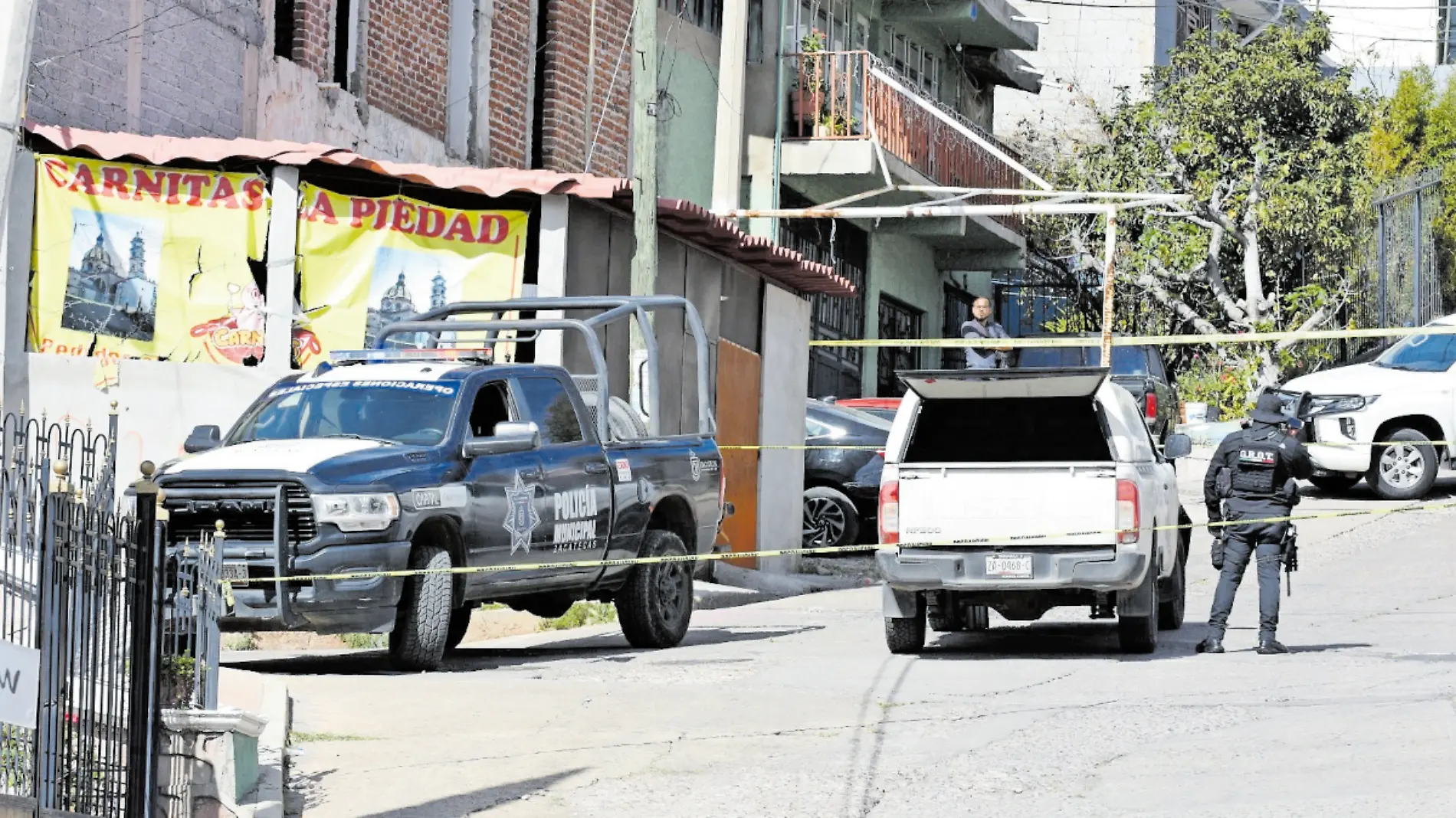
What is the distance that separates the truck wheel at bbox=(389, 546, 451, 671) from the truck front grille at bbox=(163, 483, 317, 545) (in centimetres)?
74

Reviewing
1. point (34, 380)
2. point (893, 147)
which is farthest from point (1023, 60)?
A: point (34, 380)

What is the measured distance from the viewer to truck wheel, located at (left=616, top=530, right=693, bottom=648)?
50.8ft

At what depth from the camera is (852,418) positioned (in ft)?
80.0

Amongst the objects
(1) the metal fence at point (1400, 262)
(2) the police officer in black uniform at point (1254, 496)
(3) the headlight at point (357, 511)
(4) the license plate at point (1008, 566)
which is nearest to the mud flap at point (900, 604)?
(4) the license plate at point (1008, 566)

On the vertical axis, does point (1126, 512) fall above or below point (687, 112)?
below

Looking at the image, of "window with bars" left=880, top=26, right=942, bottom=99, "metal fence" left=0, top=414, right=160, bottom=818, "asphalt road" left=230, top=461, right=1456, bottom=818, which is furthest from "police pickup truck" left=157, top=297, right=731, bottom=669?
"window with bars" left=880, top=26, right=942, bottom=99

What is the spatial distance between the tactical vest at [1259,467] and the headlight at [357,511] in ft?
18.6

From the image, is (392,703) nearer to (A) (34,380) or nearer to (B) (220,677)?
(B) (220,677)

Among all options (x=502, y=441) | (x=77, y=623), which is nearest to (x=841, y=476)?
(x=502, y=441)

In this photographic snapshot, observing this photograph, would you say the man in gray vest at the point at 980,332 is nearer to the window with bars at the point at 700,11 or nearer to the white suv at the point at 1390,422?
the white suv at the point at 1390,422

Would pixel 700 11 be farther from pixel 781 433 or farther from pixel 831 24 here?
pixel 781 433

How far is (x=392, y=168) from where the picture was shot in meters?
18.3

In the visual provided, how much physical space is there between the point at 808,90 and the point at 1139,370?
20.0ft

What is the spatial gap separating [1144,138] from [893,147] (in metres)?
8.86
